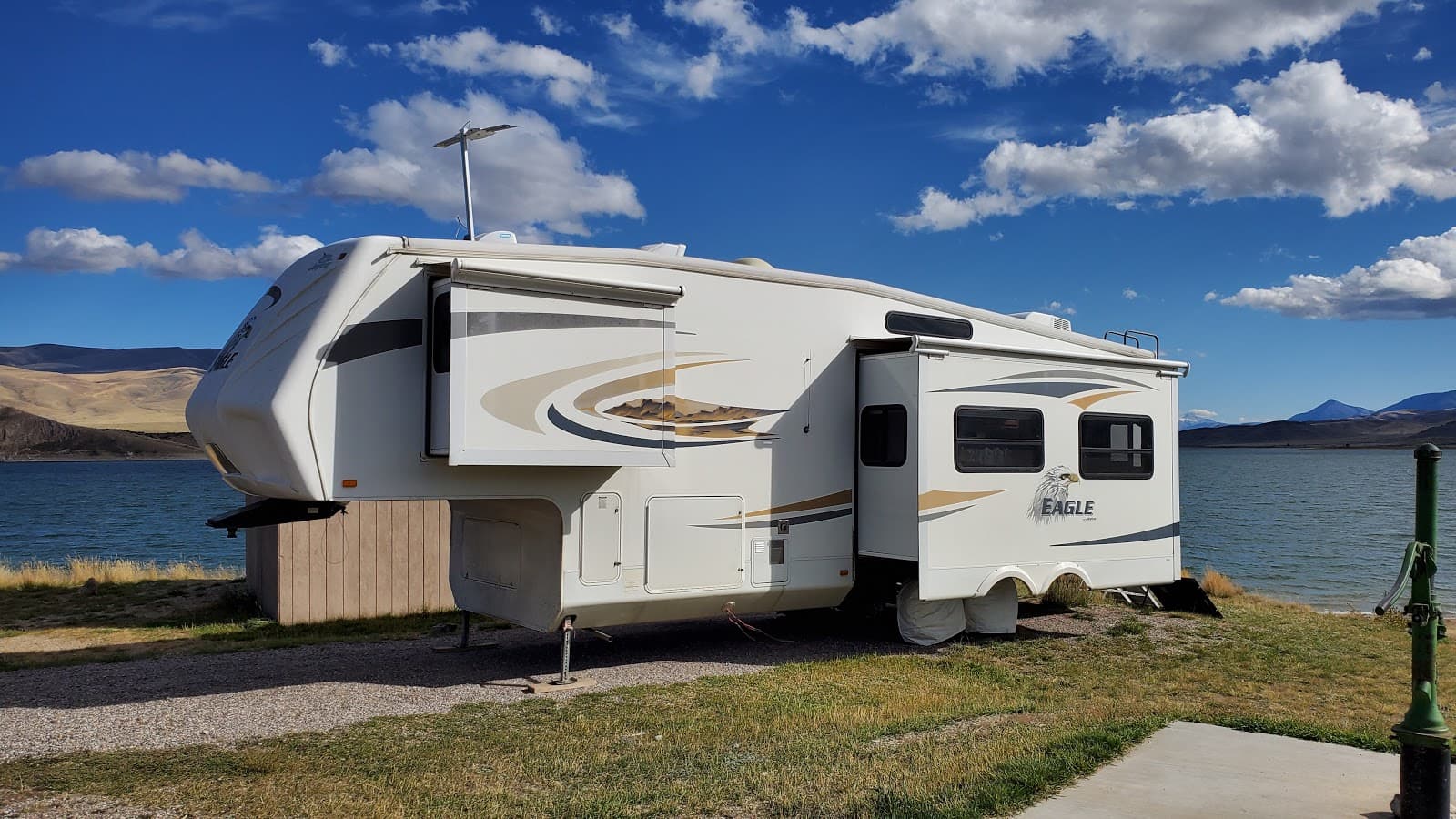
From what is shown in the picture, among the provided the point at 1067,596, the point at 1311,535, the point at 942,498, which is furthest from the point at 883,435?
the point at 1311,535

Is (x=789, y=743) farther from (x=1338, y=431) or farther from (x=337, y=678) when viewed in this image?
(x=1338, y=431)

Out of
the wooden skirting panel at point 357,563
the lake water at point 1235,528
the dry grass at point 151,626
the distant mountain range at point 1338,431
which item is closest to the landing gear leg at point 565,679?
the dry grass at point 151,626

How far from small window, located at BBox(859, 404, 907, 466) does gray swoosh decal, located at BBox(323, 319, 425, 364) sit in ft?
14.3

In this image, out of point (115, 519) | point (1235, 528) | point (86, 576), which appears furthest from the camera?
point (115, 519)

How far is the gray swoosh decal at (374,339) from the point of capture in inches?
308

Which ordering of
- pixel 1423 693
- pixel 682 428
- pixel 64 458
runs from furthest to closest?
pixel 64 458, pixel 682 428, pixel 1423 693

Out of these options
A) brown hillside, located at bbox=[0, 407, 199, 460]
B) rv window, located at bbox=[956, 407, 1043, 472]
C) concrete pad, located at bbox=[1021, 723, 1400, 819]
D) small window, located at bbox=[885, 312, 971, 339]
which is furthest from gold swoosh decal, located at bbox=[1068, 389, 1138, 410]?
brown hillside, located at bbox=[0, 407, 199, 460]

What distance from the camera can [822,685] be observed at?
→ 28.4ft

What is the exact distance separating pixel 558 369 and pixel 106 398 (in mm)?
195365

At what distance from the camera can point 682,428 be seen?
9.22 meters

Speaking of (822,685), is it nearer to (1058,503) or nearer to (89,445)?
(1058,503)

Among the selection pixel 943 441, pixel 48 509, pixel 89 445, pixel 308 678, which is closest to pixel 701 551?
pixel 943 441

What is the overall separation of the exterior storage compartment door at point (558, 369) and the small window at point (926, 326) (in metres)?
2.77

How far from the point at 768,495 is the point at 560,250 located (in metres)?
2.92
